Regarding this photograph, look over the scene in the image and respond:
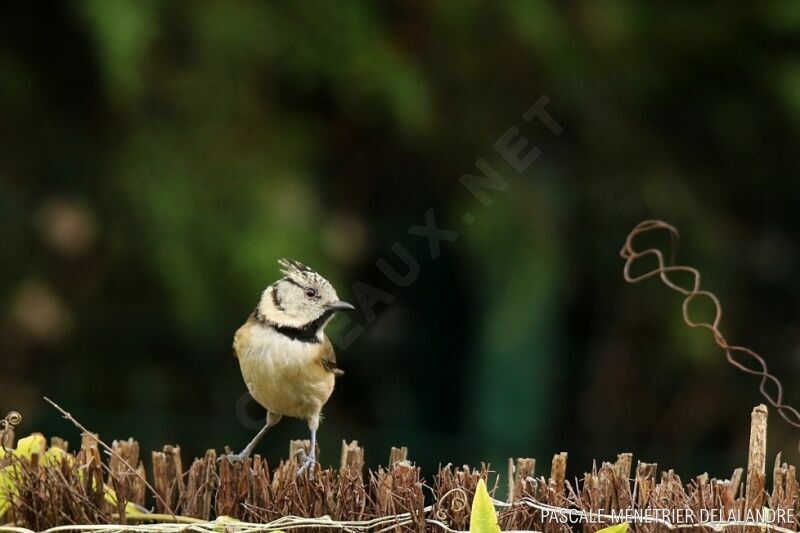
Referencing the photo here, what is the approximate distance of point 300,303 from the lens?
104 inches

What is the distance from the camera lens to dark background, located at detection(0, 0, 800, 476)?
5.21 meters

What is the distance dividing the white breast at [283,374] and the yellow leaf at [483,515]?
2.72 feet

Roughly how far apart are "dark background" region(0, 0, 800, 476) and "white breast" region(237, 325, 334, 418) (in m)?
2.31

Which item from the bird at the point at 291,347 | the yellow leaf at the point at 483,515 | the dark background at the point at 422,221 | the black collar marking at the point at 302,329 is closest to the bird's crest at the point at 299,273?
the bird at the point at 291,347

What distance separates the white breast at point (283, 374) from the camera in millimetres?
2607

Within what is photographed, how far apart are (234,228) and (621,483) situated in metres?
3.39

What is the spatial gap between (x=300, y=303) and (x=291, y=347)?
106 millimetres

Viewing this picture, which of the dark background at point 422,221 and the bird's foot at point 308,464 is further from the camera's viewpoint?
the dark background at point 422,221

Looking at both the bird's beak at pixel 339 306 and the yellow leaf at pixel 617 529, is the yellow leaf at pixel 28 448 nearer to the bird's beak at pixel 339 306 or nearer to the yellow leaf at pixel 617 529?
the bird's beak at pixel 339 306

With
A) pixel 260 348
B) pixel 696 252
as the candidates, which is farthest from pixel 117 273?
pixel 260 348

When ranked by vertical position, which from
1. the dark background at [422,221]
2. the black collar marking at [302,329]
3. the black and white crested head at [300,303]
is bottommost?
the black collar marking at [302,329]

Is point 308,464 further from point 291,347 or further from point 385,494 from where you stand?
point 291,347

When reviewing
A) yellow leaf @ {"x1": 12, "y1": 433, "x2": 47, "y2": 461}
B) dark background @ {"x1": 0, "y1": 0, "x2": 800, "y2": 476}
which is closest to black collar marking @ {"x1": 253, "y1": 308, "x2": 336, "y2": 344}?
yellow leaf @ {"x1": 12, "y1": 433, "x2": 47, "y2": 461}

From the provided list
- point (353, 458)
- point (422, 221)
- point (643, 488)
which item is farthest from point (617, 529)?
point (422, 221)
